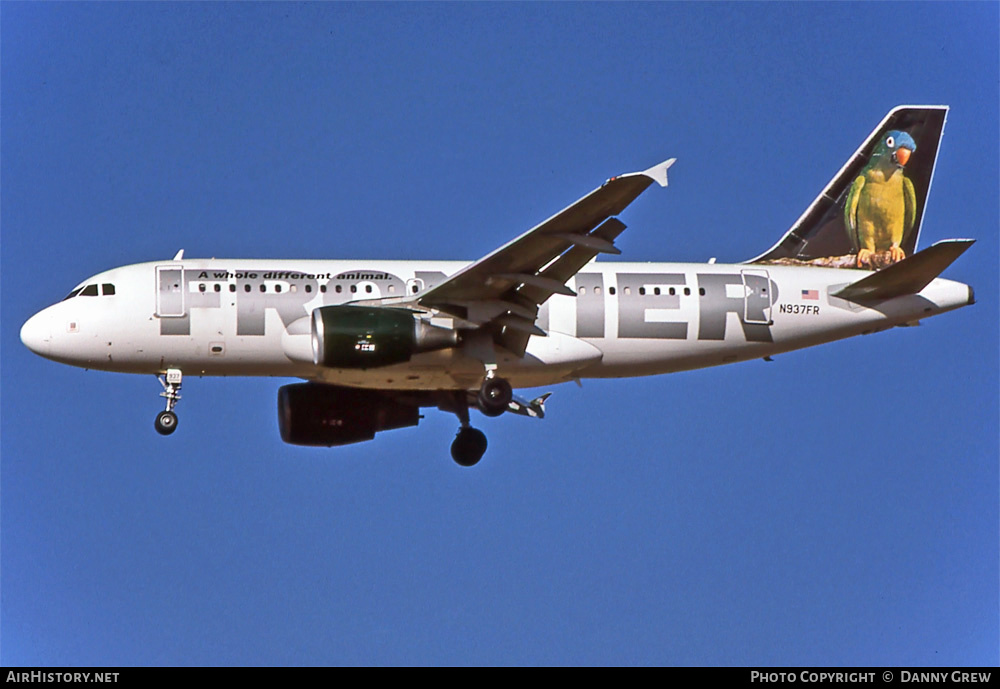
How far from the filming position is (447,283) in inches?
1708

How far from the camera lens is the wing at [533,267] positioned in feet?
131

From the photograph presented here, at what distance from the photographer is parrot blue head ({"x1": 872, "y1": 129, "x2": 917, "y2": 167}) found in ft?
167

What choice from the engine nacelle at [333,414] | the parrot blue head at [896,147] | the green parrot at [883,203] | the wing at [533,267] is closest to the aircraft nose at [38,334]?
the engine nacelle at [333,414]

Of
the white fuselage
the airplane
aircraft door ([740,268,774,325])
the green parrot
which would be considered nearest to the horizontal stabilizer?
the airplane

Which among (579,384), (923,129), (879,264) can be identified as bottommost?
(579,384)

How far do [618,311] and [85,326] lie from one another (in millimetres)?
13237

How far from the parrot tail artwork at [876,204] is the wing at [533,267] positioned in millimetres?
8048

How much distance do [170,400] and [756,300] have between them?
49.4 ft

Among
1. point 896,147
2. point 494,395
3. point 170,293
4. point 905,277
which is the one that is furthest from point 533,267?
point 896,147

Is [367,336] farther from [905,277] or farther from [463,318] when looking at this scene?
[905,277]

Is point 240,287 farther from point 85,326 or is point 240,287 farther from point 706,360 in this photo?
point 706,360

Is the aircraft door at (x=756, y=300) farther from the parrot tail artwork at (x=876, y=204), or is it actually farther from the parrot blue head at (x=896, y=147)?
the parrot blue head at (x=896, y=147)

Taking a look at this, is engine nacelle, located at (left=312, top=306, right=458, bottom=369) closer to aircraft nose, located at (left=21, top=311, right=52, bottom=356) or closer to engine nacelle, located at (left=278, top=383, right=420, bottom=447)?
engine nacelle, located at (left=278, top=383, right=420, bottom=447)
